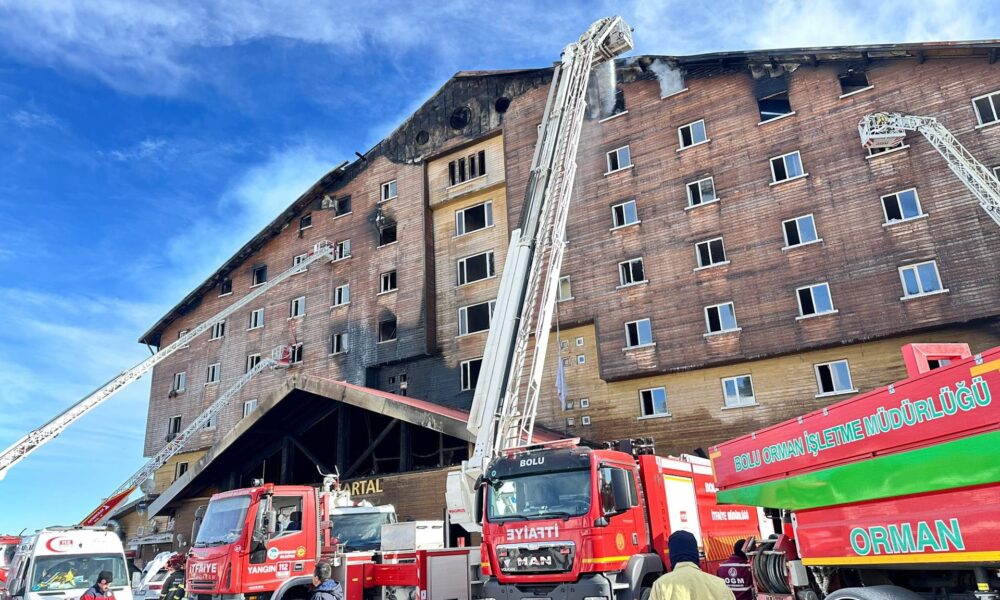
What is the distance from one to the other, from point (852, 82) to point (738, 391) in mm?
12191

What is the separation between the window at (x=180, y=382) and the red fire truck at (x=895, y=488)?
39298 mm

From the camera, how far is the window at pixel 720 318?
23984 mm

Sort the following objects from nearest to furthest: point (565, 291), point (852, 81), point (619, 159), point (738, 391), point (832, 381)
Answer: point (832, 381), point (738, 391), point (852, 81), point (565, 291), point (619, 159)

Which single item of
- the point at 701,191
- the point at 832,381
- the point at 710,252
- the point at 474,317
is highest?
the point at 701,191

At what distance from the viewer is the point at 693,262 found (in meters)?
25.4

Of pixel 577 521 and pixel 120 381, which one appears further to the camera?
pixel 120 381

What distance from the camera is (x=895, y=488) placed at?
659 centimetres

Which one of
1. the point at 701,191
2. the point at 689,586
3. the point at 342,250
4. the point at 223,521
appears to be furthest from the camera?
the point at 342,250

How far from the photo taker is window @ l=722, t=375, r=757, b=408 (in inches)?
914

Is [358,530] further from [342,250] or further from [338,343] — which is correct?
[342,250]

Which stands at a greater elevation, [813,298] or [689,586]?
[813,298]

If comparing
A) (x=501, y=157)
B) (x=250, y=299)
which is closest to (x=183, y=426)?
(x=250, y=299)

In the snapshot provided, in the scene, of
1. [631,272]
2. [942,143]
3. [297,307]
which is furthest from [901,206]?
[297,307]

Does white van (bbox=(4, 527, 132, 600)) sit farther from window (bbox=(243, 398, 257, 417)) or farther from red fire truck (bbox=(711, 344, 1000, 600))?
window (bbox=(243, 398, 257, 417))
